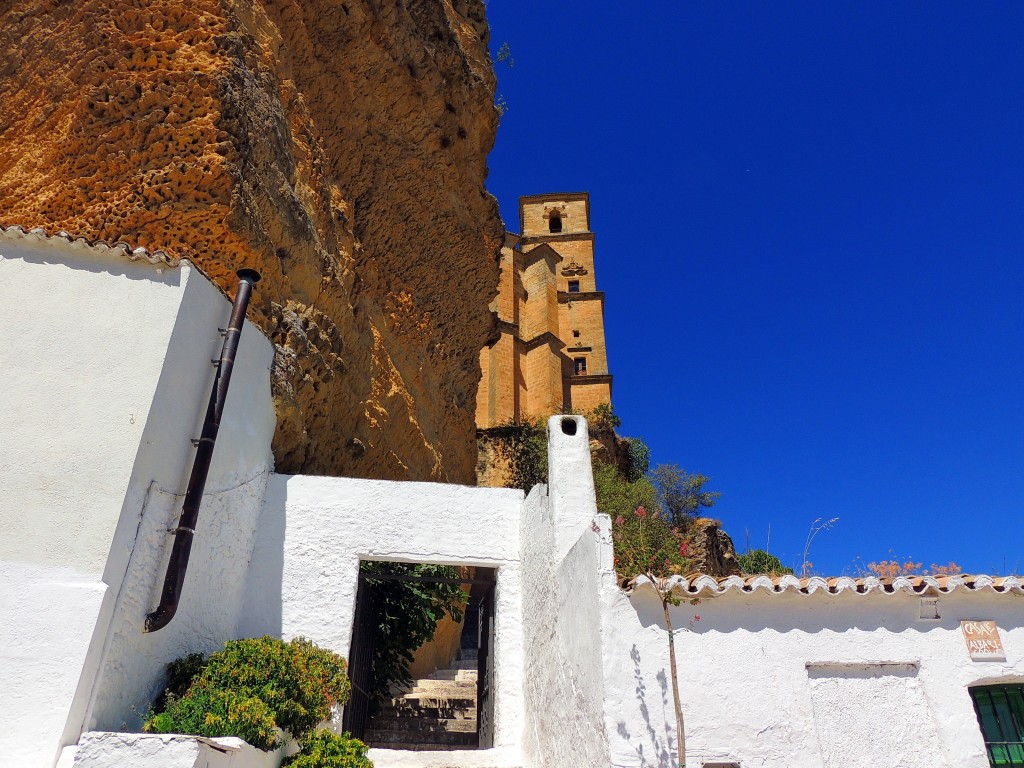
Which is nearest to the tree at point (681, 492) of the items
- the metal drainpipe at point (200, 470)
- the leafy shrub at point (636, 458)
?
the leafy shrub at point (636, 458)

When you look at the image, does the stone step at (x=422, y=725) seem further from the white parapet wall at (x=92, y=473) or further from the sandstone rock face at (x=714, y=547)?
the sandstone rock face at (x=714, y=547)

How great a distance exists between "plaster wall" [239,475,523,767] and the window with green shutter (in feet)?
14.6

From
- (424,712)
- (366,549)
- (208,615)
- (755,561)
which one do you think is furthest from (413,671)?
(755,561)

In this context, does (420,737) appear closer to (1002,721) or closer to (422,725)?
(422,725)

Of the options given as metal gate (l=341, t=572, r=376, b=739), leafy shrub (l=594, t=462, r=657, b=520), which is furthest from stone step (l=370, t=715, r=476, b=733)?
leafy shrub (l=594, t=462, r=657, b=520)

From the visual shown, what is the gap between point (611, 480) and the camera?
24781 mm

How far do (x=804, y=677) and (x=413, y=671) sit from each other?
899 cm

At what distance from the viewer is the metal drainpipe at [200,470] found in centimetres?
574

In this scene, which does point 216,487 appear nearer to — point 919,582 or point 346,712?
point 346,712

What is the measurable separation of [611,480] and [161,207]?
19.5 m

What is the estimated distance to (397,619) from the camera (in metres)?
10.4

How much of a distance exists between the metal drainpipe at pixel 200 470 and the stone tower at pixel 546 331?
76.7 ft

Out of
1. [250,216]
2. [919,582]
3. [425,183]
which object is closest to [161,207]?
[250,216]

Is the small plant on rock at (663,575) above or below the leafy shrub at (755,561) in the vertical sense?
below
